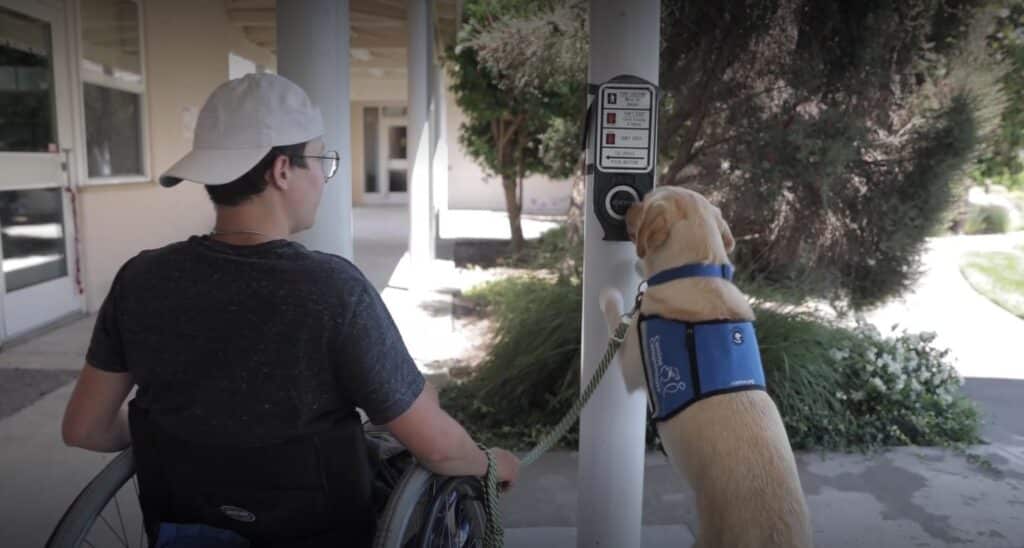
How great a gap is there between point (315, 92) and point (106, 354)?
166cm

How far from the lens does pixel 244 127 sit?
1674mm

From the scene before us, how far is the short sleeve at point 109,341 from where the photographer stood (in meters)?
1.66

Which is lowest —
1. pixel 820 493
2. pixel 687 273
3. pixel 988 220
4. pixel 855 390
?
pixel 820 493

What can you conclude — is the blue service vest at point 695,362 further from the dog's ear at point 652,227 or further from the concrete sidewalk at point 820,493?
the concrete sidewalk at point 820,493

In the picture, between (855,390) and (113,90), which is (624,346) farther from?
(113,90)

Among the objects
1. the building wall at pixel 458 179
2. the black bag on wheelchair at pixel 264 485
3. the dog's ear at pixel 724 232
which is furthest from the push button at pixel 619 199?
the building wall at pixel 458 179

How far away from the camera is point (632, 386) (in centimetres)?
264

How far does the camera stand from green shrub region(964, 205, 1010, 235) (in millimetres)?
17094

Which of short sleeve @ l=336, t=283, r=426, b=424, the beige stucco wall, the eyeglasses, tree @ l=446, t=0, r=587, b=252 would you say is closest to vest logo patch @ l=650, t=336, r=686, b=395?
short sleeve @ l=336, t=283, r=426, b=424

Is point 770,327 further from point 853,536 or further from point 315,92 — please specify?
point 315,92

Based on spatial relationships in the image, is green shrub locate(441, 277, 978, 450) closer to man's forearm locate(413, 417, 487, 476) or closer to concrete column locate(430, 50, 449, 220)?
man's forearm locate(413, 417, 487, 476)

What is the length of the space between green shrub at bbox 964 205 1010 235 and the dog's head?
671 inches

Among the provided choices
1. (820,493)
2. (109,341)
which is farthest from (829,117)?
(109,341)

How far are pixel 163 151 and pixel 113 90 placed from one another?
0.99m
